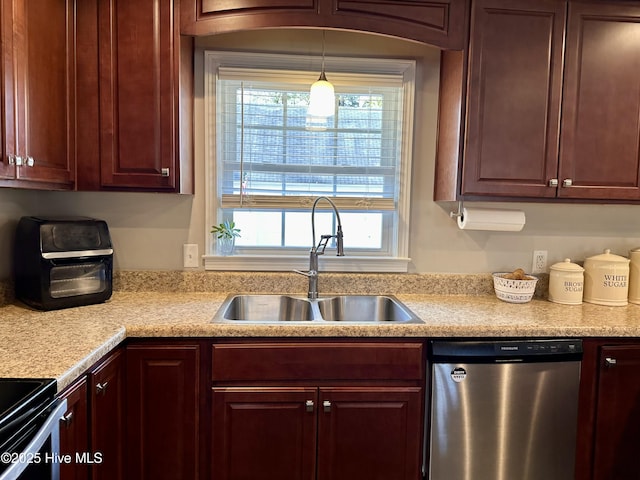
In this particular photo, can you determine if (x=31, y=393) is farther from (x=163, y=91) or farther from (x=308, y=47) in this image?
(x=308, y=47)

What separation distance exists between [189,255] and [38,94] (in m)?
0.94

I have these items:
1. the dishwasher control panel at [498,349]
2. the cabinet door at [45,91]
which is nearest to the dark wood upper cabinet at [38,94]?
the cabinet door at [45,91]

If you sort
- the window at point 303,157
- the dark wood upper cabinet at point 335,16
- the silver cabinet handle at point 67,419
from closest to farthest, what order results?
the silver cabinet handle at point 67,419, the dark wood upper cabinet at point 335,16, the window at point 303,157

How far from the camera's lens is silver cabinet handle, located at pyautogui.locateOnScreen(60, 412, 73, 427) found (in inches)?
48.3

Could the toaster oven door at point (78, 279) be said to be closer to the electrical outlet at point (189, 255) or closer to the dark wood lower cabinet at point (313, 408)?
the electrical outlet at point (189, 255)

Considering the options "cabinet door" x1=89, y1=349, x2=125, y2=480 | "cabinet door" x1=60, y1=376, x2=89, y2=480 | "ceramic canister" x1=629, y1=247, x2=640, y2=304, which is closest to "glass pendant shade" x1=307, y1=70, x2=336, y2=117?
"cabinet door" x1=89, y1=349, x2=125, y2=480

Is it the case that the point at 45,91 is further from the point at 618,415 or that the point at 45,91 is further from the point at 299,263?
the point at 618,415

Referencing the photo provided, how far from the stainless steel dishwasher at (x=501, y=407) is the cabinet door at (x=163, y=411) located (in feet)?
3.09

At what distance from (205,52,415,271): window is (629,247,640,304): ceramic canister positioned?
1151mm

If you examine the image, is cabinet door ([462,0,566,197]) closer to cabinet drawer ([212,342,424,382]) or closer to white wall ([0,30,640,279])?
white wall ([0,30,640,279])

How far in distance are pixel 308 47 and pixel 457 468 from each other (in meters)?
2.05

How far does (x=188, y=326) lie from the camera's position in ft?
5.29

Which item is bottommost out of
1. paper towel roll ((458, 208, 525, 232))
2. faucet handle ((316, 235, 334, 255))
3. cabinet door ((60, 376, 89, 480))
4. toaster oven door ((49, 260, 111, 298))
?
cabinet door ((60, 376, 89, 480))

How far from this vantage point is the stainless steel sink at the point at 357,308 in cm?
214
